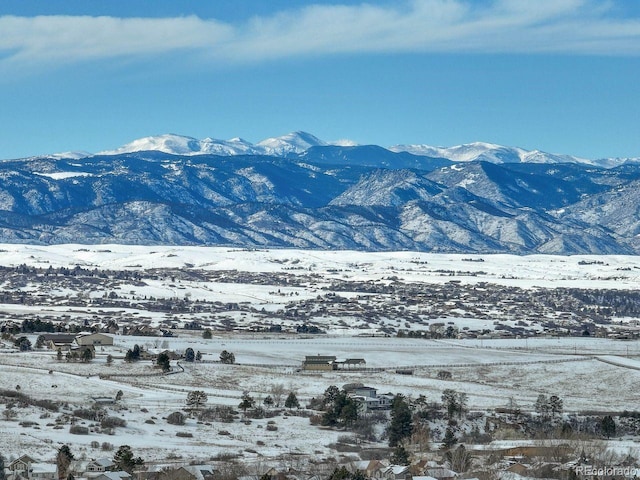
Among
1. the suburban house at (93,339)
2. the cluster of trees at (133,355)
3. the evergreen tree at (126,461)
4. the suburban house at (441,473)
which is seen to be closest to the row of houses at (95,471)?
the evergreen tree at (126,461)

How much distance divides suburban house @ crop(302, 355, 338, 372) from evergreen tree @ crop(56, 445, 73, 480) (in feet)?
143

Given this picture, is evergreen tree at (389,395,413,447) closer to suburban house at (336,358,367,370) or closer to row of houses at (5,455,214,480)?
row of houses at (5,455,214,480)

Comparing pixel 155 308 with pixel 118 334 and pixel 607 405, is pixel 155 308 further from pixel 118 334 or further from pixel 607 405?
pixel 607 405

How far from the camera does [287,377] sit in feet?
302

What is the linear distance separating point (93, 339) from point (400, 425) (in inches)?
1566

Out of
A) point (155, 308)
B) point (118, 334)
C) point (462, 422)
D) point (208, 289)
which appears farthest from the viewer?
point (208, 289)

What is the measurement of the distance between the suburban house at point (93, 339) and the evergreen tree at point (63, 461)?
4630 cm

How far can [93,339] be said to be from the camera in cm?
10338

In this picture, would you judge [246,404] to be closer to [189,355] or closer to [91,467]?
[91,467]

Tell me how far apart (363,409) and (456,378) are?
20186 mm

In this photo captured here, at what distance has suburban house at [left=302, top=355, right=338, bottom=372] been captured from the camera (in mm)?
99062

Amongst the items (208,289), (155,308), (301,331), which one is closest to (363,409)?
(301,331)

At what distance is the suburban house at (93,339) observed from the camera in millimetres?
102369

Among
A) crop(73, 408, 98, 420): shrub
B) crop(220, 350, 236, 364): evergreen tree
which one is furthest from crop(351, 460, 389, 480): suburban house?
crop(220, 350, 236, 364): evergreen tree
